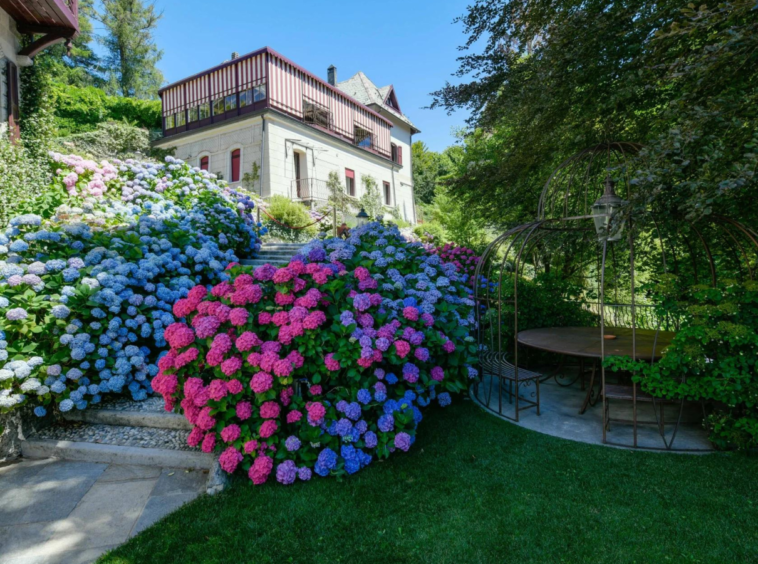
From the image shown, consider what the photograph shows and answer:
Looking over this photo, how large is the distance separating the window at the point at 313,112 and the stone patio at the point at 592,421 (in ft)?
54.2

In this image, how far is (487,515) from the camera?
7.64ft

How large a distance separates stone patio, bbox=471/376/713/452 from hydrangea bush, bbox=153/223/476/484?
1.40 m

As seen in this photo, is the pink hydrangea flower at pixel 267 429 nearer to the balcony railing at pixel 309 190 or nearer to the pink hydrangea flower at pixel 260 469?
the pink hydrangea flower at pixel 260 469

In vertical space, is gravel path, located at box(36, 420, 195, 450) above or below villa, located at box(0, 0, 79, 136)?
below

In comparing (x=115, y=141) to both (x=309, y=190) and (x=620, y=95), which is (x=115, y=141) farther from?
(x=620, y=95)

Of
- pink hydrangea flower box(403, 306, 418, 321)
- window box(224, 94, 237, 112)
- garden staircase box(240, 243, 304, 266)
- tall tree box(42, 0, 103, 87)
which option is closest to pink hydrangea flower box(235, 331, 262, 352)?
pink hydrangea flower box(403, 306, 418, 321)

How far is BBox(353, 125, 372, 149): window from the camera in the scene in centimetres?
2069

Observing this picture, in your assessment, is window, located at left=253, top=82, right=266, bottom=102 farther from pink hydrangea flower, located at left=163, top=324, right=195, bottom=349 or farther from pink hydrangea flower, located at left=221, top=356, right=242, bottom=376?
pink hydrangea flower, located at left=221, top=356, right=242, bottom=376

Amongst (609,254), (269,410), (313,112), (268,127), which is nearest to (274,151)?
(268,127)

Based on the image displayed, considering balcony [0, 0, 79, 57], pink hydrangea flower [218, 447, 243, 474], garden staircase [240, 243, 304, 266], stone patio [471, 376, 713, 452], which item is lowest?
stone patio [471, 376, 713, 452]

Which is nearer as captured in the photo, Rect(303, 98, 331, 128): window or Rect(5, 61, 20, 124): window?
Rect(5, 61, 20, 124): window

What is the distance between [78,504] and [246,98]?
16797 mm

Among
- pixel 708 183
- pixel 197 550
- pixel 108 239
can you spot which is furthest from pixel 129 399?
pixel 708 183

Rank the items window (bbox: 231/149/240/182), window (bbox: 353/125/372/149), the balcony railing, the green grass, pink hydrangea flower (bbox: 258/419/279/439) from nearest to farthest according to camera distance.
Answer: the green grass < pink hydrangea flower (bbox: 258/419/279/439) < window (bbox: 231/149/240/182) < the balcony railing < window (bbox: 353/125/372/149)
